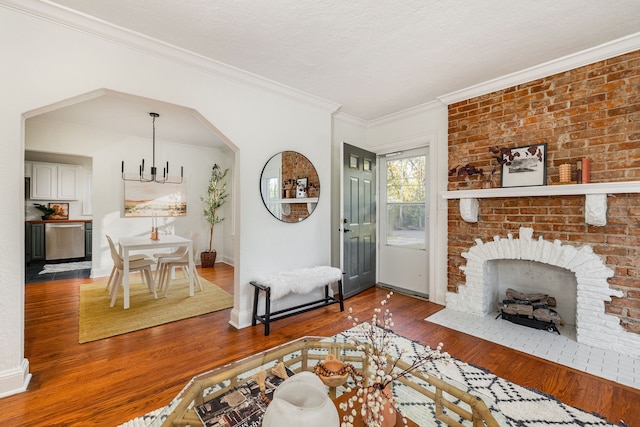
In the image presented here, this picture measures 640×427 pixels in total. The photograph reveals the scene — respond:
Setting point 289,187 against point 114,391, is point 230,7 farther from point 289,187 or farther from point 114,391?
point 114,391

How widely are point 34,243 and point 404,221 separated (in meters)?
7.50

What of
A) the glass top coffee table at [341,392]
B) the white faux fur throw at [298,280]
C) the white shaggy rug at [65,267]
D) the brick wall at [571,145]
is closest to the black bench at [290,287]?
Answer: the white faux fur throw at [298,280]

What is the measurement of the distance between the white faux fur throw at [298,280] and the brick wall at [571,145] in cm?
158

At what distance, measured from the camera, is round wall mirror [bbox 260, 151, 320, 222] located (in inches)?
125

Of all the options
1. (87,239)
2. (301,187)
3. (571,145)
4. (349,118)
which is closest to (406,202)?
(349,118)

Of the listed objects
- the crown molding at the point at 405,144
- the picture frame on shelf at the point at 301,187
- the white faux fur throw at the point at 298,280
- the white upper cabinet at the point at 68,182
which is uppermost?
the crown molding at the point at 405,144

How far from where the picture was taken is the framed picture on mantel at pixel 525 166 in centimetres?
280

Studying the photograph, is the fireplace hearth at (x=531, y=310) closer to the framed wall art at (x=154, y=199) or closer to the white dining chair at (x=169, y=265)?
the white dining chair at (x=169, y=265)

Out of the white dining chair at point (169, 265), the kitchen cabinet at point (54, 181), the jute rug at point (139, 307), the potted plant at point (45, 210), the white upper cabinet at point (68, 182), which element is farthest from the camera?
the white upper cabinet at point (68, 182)

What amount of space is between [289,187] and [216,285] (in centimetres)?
222

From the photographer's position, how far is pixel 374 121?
438 cm

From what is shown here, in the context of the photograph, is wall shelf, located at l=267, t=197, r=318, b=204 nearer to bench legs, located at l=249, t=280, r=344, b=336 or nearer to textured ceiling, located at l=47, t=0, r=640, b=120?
bench legs, located at l=249, t=280, r=344, b=336

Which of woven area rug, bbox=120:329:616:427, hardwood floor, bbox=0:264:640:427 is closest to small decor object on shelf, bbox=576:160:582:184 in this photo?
hardwood floor, bbox=0:264:640:427

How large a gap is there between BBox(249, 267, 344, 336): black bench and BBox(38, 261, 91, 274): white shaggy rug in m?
4.92
